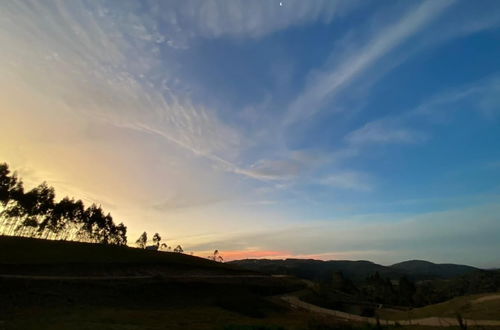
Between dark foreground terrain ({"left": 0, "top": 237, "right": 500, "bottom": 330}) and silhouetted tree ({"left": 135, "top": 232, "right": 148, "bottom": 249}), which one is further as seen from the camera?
silhouetted tree ({"left": 135, "top": 232, "right": 148, "bottom": 249})

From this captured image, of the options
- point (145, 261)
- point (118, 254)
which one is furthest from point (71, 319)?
point (118, 254)

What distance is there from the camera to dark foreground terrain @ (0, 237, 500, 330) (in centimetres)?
4488

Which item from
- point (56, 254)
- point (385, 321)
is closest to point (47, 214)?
point (56, 254)

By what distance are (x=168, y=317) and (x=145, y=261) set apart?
1837 inches

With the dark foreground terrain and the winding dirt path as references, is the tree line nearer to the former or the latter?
the dark foreground terrain

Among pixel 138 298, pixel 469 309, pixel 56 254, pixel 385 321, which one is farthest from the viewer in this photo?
pixel 56 254

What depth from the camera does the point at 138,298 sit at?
66.6m

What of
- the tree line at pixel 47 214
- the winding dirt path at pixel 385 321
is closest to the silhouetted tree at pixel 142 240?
the tree line at pixel 47 214

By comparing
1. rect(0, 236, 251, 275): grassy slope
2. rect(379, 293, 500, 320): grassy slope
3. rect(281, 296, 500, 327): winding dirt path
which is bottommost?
rect(281, 296, 500, 327): winding dirt path

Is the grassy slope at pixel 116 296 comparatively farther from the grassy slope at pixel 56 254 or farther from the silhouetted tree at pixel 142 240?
the silhouetted tree at pixel 142 240

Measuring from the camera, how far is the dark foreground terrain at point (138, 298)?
147 ft

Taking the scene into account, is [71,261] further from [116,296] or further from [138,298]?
[138,298]

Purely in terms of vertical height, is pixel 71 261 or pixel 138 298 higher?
pixel 71 261

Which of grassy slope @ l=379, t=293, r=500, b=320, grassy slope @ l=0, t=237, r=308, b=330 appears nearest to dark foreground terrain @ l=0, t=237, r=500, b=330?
grassy slope @ l=0, t=237, r=308, b=330
